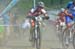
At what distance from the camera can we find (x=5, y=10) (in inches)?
634

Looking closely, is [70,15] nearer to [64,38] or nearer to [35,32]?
[64,38]

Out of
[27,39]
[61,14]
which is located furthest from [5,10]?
[61,14]

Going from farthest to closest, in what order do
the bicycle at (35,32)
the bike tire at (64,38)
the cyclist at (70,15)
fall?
the bike tire at (64,38) < the cyclist at (70,15) < the bicycle at (35,32)

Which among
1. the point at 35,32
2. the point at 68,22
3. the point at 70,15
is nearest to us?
the point at 35,32

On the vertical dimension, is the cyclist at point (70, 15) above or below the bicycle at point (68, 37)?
above

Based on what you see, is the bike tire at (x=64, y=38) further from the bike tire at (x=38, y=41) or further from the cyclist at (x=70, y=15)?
the bike tire at (x=38, y=41)

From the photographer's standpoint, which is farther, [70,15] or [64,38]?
[64,38]

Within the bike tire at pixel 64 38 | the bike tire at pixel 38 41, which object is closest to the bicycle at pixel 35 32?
the bike tire at pixel 38 41

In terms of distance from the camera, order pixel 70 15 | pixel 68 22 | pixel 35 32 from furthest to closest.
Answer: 1. pixel 68 22
2. pixel 70 15
3. pixel 35 32

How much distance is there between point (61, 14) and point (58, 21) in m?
0.34

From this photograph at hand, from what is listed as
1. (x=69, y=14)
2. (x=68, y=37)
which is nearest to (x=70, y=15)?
(x=69, y=14)

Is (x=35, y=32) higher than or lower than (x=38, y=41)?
higher

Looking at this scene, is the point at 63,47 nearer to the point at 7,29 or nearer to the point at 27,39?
the point at 27,39

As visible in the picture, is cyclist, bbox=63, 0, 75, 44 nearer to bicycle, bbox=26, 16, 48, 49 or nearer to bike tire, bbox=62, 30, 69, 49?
bike tire, bbox=62, 30, 69, 49
